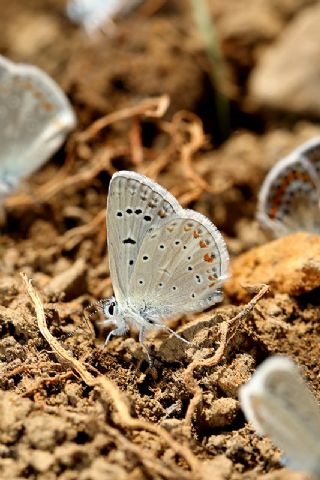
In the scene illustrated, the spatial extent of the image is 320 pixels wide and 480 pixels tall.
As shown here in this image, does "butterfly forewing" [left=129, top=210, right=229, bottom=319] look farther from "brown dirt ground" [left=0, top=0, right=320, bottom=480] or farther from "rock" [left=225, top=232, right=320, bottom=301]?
"rock" [left=225, top=232, right=320, bottom=301]

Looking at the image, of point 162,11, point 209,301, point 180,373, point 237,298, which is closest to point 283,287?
point 237,298

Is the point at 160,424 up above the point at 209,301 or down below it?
below

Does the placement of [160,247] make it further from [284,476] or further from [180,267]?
[284,476]

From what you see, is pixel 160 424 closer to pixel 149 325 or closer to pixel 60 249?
pixel 149 325

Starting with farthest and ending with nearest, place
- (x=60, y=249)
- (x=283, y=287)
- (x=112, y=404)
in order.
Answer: (x=60, y=249)
(x=283, y=287)
(x=112, y=404)

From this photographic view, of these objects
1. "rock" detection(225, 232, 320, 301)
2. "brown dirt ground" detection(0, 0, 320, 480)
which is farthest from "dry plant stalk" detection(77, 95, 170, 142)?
"rock" detection(225, 232, 320, 301)

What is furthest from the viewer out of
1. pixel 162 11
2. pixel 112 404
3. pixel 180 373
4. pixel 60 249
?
pixel 162 11

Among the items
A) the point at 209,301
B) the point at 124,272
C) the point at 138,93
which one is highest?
the point at 138,93

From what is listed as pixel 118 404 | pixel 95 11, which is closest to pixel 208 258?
pixel 118 404
